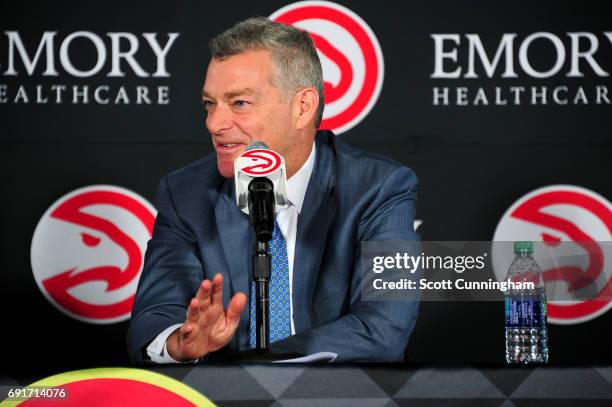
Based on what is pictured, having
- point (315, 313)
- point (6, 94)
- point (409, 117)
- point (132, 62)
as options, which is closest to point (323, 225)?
point (315, 313)

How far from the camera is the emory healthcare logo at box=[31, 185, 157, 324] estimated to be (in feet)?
10.3

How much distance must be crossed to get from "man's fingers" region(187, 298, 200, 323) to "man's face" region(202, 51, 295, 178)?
0.94m

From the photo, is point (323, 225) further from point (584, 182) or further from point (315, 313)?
point (584, 182)

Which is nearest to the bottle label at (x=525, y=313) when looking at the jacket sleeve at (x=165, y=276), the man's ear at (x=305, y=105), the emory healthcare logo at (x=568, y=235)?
the emory healthcare logo at (x=568, y=235)

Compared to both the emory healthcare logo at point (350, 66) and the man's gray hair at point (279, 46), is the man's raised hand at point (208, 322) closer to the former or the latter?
the man's gray hair at point (279, 46)

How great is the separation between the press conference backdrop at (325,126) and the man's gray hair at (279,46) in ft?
1.70

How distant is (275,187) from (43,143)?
5.75 ft

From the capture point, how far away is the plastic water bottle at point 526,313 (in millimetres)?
2502

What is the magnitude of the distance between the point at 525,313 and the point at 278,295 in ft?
2.29

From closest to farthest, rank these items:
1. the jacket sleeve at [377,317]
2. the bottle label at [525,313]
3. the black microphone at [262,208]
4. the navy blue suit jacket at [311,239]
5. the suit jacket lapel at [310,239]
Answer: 1. the black microphone at [262,208]
2. the jacket sleeve at [377,317]
3. the navy blue suit jacket at [311,239]
4. the suit jacket lapel at [310,239]
5. the bottle label at [525,313]

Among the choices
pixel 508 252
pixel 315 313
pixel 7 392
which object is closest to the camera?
pixel 7 392

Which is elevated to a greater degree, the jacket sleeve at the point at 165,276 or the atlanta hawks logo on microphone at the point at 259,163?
the atlanta hawks logo on microphone at the point at 259,163

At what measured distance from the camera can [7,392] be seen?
151cm

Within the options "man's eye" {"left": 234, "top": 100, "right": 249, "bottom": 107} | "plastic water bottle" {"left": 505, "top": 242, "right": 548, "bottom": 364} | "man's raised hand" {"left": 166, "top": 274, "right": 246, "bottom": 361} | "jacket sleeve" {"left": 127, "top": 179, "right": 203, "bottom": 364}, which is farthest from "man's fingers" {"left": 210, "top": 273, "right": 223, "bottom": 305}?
"man's eye" {"left": 234, "top": 100, "right": 249, "bottom": 107}
